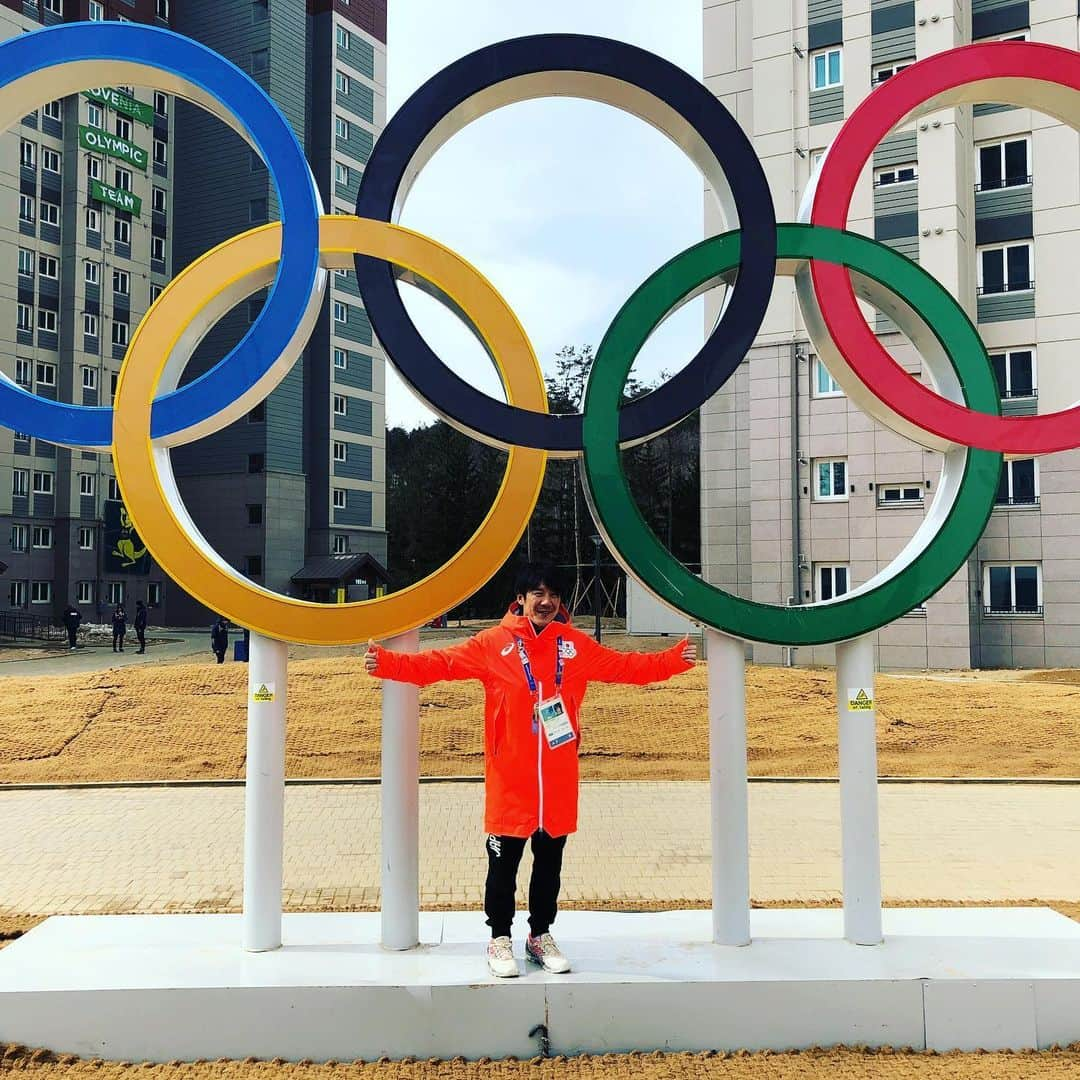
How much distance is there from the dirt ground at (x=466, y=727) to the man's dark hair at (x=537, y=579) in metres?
6.67

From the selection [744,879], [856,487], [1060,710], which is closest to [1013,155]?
[856,487]

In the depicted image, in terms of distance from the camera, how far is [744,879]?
421cm

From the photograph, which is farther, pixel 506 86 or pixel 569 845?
pixel 569 845

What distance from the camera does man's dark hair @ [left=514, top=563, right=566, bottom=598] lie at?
395 centimetres

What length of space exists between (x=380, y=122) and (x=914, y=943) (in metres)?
42.1

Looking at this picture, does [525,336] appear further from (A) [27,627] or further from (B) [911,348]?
(A) [27,627]

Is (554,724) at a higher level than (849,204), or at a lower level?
lower

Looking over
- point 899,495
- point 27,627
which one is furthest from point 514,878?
point 27,627

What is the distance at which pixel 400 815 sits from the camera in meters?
4.22

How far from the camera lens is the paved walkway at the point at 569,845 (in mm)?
6066

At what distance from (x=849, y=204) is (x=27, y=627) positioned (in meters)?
34.6

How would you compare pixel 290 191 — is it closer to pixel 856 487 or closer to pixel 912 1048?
pixel 912 1048

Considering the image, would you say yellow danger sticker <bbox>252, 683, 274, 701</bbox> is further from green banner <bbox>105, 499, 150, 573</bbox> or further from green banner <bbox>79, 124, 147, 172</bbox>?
green banner <bbox>79, 124, 147, 172</bbox>

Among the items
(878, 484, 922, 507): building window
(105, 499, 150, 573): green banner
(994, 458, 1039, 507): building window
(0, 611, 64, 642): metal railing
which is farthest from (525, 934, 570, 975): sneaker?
(105, 499, 150, 573): green banner
